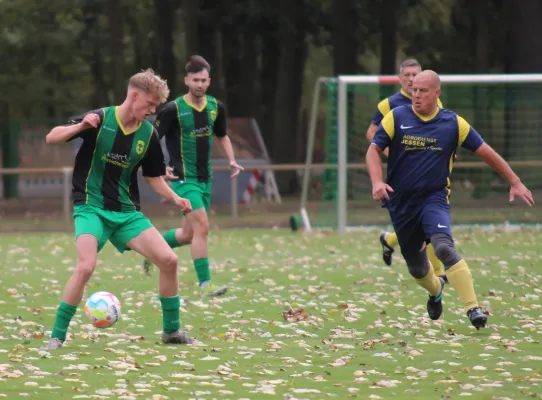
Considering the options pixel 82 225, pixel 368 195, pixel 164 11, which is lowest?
pixel 368 195

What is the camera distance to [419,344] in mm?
9867

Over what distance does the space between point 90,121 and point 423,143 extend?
2887 mm

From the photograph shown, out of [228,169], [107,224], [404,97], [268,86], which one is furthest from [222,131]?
[268,86]

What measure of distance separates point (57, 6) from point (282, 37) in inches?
258

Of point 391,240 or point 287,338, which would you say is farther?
point 391,240

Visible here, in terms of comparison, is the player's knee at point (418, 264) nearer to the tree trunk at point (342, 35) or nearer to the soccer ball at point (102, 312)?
the soccer ball at point (102, 312)

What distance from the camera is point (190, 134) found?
13672 millimetres

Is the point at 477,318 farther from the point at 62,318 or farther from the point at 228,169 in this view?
the point at 228,169

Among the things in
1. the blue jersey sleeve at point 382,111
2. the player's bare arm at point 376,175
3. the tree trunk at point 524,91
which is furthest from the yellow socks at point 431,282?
the tree trunk at point 524,91

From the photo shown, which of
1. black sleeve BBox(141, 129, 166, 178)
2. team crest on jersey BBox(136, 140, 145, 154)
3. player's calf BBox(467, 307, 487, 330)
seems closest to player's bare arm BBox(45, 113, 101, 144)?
team crest on jersey BBox(136, 140, 145, 154)

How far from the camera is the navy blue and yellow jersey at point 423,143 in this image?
10641mm

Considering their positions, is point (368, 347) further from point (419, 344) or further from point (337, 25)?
point (337, 25)

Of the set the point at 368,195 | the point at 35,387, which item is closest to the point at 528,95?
the point at 368,195

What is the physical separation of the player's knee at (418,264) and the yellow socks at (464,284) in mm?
635
